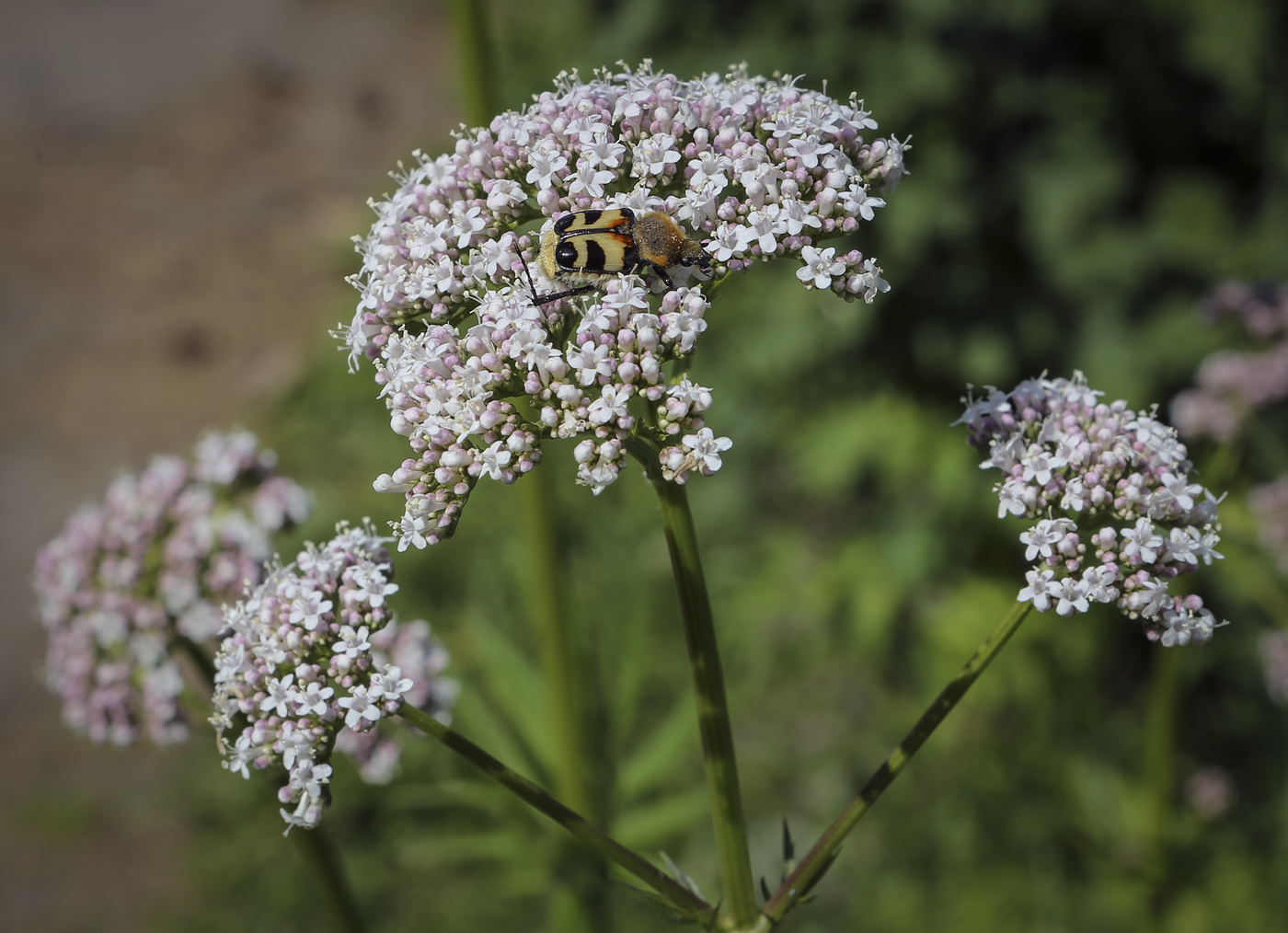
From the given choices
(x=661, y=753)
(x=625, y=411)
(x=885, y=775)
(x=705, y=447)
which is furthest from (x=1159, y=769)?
(x=625, y=411)

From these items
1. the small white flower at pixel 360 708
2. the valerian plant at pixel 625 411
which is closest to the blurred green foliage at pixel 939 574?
the valerian plant at pixel 625 411

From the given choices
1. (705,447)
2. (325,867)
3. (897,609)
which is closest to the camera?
(705,447)

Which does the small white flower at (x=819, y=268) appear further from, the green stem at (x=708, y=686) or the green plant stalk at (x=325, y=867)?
the green plant stalk at (x=325, y=867)

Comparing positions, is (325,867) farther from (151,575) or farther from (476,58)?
(476,58)

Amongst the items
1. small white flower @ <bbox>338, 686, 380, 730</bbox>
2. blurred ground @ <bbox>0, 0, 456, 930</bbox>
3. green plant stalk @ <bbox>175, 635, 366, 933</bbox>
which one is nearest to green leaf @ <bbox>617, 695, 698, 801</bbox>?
green plant stalk @ <bbox>175, 635, 366, 933</bbox>

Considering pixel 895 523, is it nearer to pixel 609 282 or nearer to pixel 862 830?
pixel 862 830

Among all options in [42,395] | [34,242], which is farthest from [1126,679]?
[34,242]
